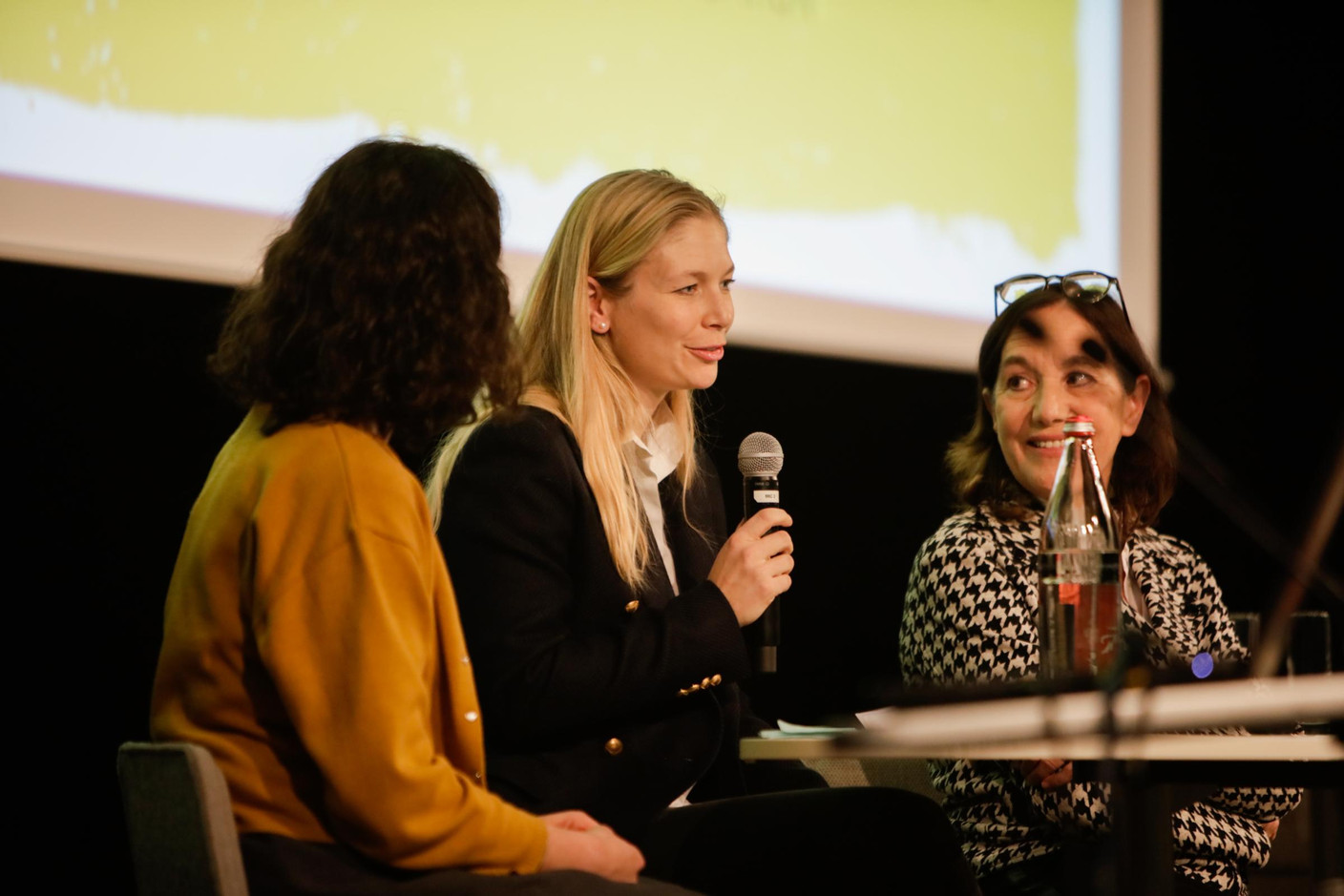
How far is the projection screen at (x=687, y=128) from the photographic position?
8.68 ft

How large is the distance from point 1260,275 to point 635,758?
3576mm

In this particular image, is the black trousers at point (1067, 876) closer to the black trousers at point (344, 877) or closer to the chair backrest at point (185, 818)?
the black trousers at point (344, 877)

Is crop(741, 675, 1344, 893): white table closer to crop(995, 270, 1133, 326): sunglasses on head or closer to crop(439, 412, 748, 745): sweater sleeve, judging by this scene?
crop(439, 412, 748, 745): sweater sleeve

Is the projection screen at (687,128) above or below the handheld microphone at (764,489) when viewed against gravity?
above

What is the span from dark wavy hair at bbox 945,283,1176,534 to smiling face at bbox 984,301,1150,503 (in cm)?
2

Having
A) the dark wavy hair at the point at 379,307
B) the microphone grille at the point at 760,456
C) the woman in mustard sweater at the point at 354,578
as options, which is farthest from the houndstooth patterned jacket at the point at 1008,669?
the dark wavy hair at the point at 379,307

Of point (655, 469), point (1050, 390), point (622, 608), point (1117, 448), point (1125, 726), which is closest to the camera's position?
point (1125, 726)

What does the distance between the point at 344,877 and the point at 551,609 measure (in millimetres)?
579

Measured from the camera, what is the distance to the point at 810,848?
2.02 metres

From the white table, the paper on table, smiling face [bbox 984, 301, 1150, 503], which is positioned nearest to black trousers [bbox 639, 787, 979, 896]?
the paper on table

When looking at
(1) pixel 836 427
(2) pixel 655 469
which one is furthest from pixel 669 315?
(1) pixel 836 427

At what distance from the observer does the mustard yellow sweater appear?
1.39 metres

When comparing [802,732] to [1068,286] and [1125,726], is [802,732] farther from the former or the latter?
[1068,286]

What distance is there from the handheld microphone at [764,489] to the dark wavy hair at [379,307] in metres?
0.61
